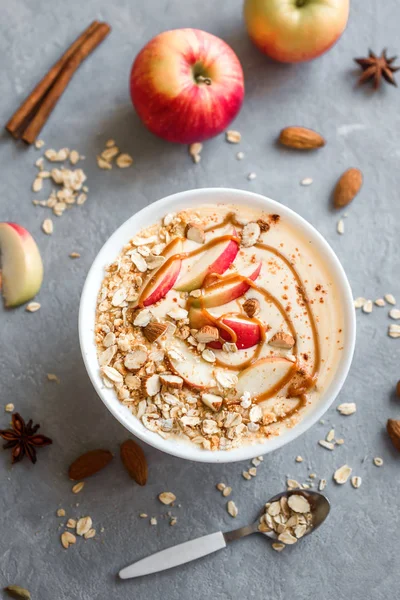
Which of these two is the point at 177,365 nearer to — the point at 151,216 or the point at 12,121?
the point at 151,216

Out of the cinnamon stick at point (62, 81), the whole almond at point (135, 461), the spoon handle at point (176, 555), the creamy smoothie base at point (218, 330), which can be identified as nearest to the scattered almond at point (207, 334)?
the creamy smoothie base at point (218, 330)

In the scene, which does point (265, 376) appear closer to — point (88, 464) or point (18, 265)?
point (88, 464)

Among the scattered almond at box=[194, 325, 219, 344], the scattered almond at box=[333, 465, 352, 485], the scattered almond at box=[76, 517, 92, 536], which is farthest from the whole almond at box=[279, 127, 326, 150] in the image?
the scattered almond at box=[76, 517, 92, 536]

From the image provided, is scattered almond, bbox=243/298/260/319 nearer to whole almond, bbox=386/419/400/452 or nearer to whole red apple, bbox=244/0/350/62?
whole almond, bbox=386/419/400/452

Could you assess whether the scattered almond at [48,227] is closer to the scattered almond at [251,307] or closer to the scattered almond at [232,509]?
the scattered almond at [251,307]

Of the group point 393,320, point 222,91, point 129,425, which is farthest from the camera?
point 393,320

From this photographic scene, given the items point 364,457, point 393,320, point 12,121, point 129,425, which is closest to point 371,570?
point 364,457

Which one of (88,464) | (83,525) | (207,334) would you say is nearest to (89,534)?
(83,525)

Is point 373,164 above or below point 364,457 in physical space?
above
